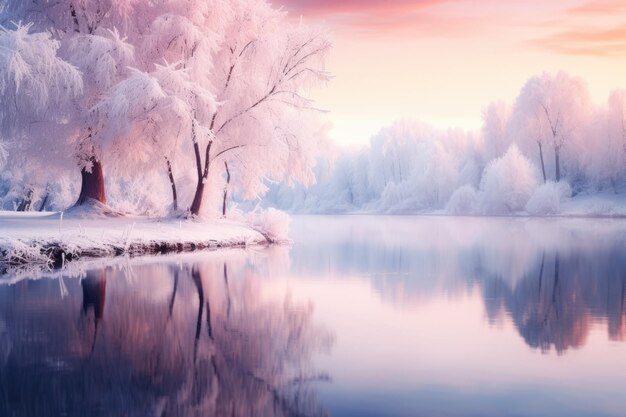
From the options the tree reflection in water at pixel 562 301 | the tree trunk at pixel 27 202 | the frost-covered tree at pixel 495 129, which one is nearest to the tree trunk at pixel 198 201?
the tree reflection in water at pixel 562 301

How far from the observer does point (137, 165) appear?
29.3 metres

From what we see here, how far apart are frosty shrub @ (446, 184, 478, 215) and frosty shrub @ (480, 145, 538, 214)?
3075 millimetres

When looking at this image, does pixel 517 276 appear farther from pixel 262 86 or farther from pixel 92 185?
pixel 92 185

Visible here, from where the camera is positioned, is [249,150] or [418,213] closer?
[249,150]

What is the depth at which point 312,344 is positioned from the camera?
9.27 m

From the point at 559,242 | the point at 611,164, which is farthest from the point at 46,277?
the point at 611,164

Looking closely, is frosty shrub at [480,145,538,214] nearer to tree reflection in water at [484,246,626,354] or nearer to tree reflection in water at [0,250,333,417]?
tree reflection in water at [484,246,626,354]

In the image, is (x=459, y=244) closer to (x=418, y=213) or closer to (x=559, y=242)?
(x=559, y=242)

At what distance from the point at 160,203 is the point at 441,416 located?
33641 millimetres

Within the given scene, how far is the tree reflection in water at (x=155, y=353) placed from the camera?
6523 millimetres

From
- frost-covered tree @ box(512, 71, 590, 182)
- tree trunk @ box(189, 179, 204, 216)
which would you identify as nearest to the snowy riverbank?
tree trunk @ box(189, 179, 204, 216)

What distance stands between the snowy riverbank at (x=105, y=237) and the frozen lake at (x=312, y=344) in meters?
3.57

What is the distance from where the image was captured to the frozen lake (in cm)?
661

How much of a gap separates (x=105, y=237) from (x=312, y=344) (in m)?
15.5
